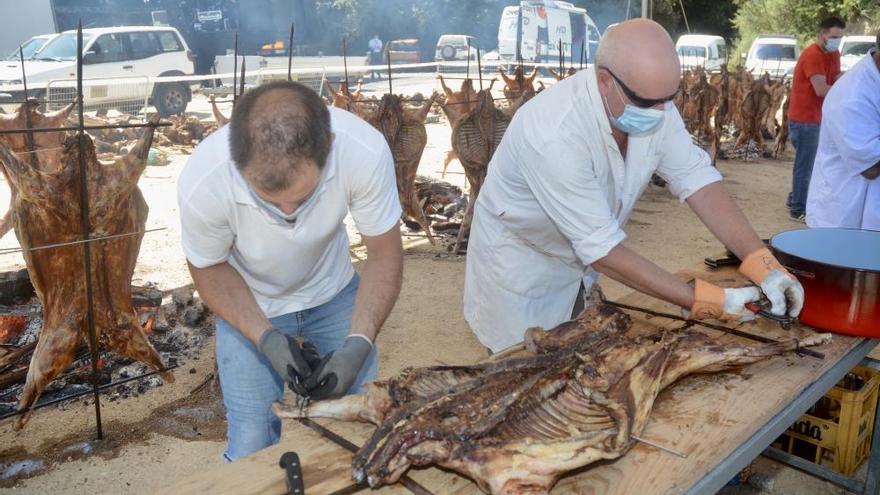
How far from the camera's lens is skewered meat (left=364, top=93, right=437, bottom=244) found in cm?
682

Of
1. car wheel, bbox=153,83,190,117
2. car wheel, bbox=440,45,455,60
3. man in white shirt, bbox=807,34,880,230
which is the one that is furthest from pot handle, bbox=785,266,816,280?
car wheel, bbox=440,45,455,60

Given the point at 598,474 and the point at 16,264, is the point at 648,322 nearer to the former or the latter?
the point at 598,474

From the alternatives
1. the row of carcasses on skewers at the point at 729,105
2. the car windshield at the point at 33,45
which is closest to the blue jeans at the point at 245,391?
the row of carcasses on skewers at the point at 729,105

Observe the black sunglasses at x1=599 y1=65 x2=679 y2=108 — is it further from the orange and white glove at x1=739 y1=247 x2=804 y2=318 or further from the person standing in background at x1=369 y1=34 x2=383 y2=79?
the person standing in background at x1=369 y1=34 x2=383 y2=79

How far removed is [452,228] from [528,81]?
8.36ft

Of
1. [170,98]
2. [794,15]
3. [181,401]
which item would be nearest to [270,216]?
[181,401]

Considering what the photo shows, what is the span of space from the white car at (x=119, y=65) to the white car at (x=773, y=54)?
1454cm

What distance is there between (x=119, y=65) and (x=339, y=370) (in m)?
15.5

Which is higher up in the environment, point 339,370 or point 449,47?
point 449,47

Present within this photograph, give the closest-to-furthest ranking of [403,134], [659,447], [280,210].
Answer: [659,447]
[280,210]
[403,134]

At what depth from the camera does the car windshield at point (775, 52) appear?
19344 mm

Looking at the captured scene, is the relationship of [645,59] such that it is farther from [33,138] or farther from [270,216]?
[33,138]

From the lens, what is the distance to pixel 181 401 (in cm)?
447

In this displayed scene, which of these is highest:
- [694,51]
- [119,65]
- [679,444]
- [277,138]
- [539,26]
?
[539,26]
